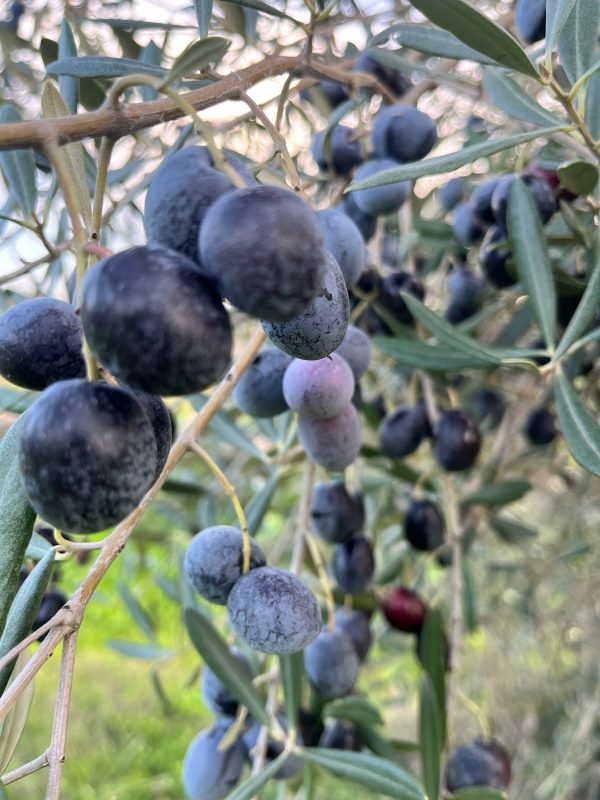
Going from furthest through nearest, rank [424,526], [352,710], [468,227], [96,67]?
1. [424,526]
2. [468,227]
3. [352,710]
4. [96,67]

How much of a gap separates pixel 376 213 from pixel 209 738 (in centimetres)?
78

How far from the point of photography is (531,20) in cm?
92

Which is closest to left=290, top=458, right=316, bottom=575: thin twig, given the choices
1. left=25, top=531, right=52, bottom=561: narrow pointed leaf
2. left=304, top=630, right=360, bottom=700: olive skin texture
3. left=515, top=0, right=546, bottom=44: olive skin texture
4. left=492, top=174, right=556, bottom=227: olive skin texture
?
left=304, top=630, right=360, bottom=700: olive skin texture

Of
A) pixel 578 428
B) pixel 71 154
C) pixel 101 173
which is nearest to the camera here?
pixel 101 173

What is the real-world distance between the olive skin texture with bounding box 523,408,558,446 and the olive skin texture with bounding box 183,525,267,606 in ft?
2.86

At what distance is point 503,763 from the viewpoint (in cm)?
117

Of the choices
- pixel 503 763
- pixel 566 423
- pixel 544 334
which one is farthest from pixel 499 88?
pixel 503 763

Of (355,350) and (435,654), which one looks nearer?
(355,350)

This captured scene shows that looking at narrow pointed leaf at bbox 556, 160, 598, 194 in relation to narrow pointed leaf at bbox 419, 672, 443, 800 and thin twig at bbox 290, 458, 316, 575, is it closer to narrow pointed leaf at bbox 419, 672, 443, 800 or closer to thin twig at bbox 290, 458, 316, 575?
thin twig at bbox 290, 458, 316, 575

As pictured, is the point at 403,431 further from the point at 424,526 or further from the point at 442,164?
the point at 442,164

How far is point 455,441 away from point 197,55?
0.83m

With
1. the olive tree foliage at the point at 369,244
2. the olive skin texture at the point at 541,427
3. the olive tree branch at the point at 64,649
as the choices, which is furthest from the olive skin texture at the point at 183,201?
the olive skin texture at the point at 541,427

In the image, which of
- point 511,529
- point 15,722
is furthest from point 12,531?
point 511,529

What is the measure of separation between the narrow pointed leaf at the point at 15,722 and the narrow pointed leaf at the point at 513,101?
809 millimetres
